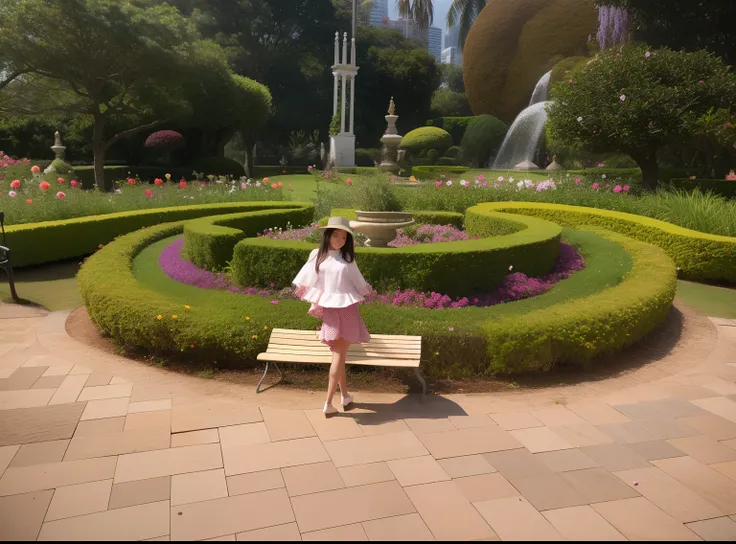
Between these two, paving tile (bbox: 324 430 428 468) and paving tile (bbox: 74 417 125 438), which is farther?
paving tile (bbox: 74 417 125 438)

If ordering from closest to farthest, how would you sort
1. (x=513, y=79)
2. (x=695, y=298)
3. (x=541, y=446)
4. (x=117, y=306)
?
(x=541, y=446) → (x=117, y=306) → (x=695, y=298) → (x=513, y=79)

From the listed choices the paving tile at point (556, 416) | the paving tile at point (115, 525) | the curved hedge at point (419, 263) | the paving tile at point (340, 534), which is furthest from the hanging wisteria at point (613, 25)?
the paving tile at point (115, 525)

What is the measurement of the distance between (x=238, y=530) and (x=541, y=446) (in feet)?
6.68

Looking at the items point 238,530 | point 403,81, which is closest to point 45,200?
point 238,530

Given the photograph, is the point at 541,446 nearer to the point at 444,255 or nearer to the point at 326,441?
the point at 326,441

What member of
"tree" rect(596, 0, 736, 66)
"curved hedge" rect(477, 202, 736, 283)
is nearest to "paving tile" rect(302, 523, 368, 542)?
"curved hedge" rect(477, 202, 736, 283)

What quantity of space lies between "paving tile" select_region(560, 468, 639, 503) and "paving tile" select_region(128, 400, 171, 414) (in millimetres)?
2909

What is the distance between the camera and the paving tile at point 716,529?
8.91ft

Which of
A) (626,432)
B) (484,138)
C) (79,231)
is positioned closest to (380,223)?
(626,432)

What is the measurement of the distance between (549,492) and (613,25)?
20.3 metres

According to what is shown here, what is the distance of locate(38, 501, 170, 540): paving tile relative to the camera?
2648 mm

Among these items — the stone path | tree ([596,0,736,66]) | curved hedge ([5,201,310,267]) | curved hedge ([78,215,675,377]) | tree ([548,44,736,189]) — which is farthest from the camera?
tree ([596,0,736,66])

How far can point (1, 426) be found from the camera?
12.6 feet

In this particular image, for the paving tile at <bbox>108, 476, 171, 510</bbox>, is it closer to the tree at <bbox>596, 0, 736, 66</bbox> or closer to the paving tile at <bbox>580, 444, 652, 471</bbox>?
the paving tile at <bbox>580, 444, 652, 471</bbox>
